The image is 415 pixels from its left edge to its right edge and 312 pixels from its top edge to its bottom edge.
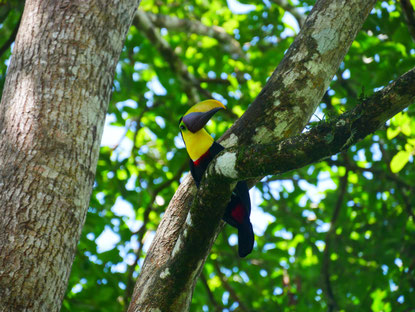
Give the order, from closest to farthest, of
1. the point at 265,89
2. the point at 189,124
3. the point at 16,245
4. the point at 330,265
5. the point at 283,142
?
1. the point at 283,142
2. the point at 16,245
3. the point at 265,89
4. the point at 189,124
5. the point at 330,265

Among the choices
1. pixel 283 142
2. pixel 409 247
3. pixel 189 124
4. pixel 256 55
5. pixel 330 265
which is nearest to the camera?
pixel 283 142

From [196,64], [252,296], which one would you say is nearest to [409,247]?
[252,296]

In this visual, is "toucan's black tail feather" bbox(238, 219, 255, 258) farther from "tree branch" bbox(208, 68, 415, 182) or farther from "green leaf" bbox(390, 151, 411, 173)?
"green leaf" bbox(390, 151, 411, 173)

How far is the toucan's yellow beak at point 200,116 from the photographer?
10.2 feet

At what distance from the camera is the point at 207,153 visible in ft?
10.2

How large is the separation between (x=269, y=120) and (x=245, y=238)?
3.05 ft

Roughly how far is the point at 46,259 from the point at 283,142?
126cm

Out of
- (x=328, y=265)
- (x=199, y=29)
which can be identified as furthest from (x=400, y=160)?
(x=199, y=29)

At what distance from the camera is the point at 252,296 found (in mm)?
5871

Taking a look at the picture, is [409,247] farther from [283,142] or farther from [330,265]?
[283,142]

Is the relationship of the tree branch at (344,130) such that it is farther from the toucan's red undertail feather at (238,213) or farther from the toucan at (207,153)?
the toucan's red undertail feather at (238,213)

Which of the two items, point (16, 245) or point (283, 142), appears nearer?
point (283, 142)

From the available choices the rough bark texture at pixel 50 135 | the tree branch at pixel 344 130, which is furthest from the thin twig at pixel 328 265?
the tree branch at pixel 344 130

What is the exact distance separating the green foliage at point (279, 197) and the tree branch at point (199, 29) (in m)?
0.12
